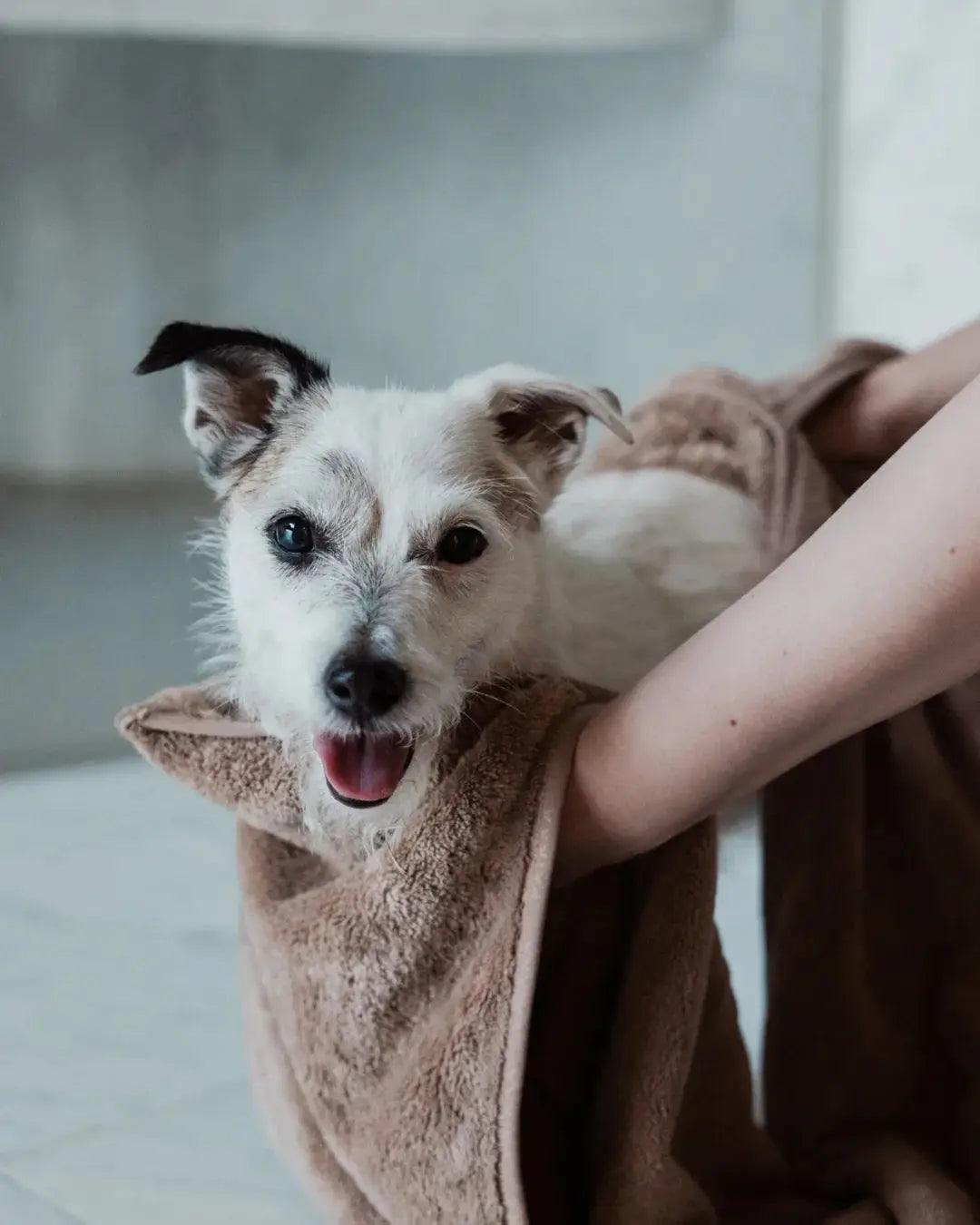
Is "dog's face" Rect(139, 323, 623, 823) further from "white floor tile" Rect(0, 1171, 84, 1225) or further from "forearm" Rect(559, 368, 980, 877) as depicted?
"white floor tile" Rect(0, 1171, 84, 1225)

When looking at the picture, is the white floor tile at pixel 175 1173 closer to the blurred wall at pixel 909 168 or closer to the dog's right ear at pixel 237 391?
the dog's right ear at pixel 237 391

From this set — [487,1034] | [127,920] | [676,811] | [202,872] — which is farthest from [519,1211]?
[202,872]

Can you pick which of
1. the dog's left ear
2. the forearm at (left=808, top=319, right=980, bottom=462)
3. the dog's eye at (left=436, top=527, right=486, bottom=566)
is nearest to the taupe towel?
the dog's eye at (left=436, top=527, right=486, bottom=566)

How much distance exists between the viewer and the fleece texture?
903 mm

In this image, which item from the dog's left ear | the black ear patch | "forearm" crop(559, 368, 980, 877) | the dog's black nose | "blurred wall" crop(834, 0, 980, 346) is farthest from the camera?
"blurred wall" crop(834, 0, 980, 346)

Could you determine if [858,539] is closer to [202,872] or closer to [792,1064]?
[792,1064]

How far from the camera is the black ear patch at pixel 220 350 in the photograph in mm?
976

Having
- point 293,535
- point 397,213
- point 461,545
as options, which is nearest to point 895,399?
point 461,545

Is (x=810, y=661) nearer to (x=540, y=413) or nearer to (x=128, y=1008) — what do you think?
(x=540, y=413)

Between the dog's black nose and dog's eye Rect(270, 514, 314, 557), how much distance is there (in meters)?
0.13

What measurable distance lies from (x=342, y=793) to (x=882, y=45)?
1.99 m

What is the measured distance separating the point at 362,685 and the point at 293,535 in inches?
6.6

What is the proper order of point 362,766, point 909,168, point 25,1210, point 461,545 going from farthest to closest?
point 909,168
point 25,1210
point 461,545
point 362,766

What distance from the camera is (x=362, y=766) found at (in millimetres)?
905
